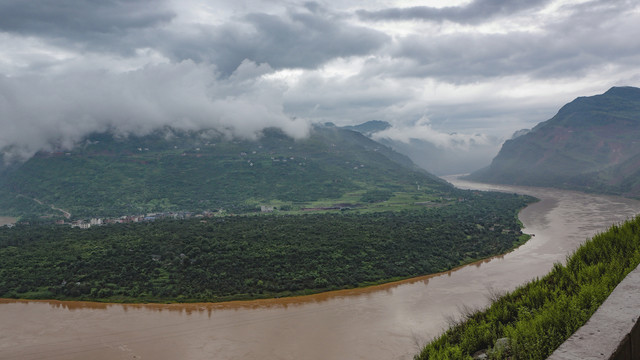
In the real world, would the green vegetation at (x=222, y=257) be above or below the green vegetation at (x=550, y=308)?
below

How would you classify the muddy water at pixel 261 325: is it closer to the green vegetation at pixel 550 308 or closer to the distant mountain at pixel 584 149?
the green vegetation at pixel 550 308

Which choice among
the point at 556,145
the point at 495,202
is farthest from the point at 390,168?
the point at 556,145

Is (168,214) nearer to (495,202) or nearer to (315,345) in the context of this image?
(315,345)

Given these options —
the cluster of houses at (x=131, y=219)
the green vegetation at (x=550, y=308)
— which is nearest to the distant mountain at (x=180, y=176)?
the cluster of houses at (x=131, y=219)

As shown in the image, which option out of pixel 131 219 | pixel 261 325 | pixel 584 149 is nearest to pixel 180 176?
pixel 131 219

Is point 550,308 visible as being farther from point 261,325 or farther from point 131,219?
point 131,219

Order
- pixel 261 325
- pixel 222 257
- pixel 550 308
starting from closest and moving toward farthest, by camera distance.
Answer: pixel 550 308 < pixel 261 325 < pixel 222 257
